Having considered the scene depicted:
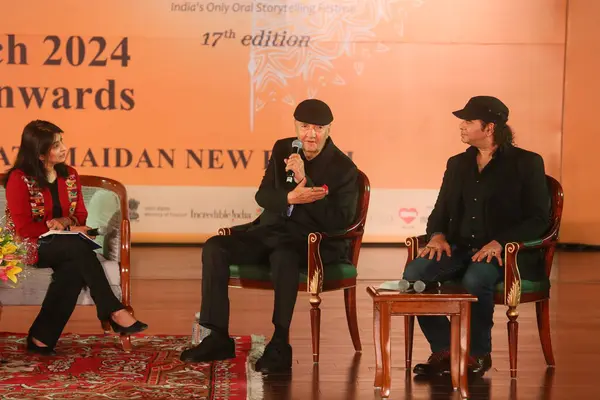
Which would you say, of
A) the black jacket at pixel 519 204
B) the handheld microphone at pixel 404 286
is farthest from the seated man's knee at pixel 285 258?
the black jacket at pixel 519 204

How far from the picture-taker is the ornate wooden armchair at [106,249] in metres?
4.65

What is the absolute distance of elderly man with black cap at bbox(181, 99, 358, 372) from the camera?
441 cm

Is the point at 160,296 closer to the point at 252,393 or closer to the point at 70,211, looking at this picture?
the point at 70,211

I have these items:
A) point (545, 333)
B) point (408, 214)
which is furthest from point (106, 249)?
point (408, 214)

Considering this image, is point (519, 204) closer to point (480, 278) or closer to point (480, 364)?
point (480, 278)

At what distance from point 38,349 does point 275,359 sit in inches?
45.7

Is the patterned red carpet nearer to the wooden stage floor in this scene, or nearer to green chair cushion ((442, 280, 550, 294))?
the wooden stage floor

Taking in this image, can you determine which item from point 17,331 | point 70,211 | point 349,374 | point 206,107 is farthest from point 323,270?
point 206,107

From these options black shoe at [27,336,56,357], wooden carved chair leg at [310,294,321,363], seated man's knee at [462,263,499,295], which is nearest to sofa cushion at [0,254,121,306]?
black shoe at [27,336,56,357]

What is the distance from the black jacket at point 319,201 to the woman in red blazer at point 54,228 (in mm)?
859

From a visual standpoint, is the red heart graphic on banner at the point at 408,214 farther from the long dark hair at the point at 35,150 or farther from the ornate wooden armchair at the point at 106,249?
the long dark hair at the point at 35,150

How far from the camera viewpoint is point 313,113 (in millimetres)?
4645

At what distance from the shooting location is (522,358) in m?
4.68

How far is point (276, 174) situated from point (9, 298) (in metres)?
1.46
